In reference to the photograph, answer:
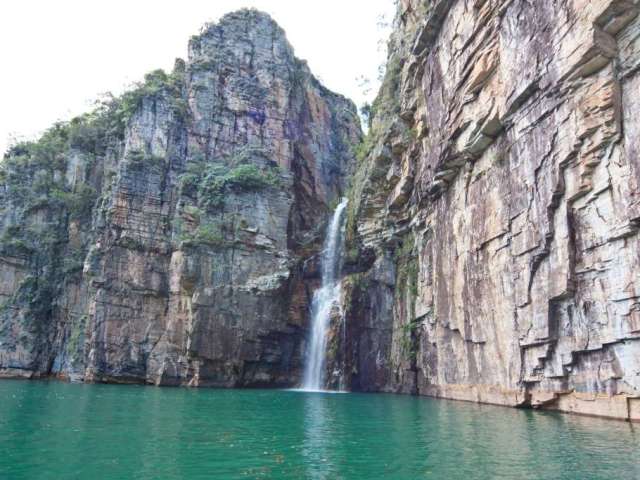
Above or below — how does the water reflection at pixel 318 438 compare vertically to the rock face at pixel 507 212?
below

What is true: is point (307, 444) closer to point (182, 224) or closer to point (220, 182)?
point (182, 224)

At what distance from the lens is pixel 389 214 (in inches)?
1310

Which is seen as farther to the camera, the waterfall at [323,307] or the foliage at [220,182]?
the foliage at [220,182]

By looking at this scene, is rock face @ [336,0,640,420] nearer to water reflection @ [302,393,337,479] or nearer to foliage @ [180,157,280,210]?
water reflection @ [302,393,337,479]

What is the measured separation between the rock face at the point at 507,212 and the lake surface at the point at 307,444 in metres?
2.72

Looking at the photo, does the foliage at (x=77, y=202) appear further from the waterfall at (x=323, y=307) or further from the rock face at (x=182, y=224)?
the waterfall at (x=323, y=307)

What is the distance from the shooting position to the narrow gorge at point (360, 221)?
16250mm

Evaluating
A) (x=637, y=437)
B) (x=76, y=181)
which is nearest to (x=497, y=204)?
(x=637, y=437)

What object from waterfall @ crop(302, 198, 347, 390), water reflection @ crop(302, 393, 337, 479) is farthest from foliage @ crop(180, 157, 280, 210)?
water reflection @ crop(302, 393, 337, 479)

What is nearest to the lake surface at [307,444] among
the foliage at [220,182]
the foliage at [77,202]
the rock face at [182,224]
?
the rock face at [182,224]

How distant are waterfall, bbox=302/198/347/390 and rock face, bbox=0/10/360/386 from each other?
156 centimetres

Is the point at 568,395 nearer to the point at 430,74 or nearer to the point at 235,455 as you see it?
the point at 235,455

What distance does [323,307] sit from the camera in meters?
35.3

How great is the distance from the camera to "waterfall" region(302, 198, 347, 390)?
34094mm
